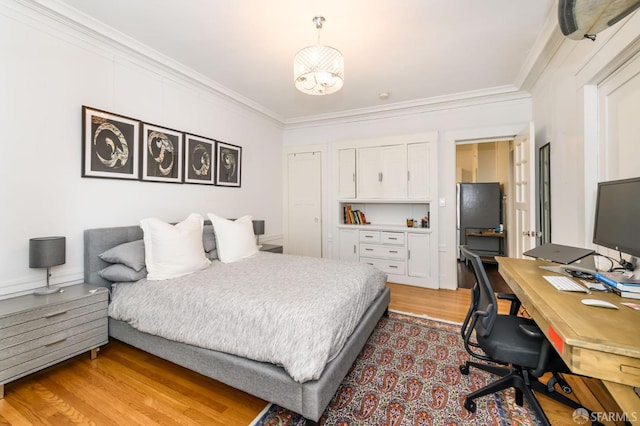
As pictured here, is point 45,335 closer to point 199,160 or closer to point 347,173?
point 199,160

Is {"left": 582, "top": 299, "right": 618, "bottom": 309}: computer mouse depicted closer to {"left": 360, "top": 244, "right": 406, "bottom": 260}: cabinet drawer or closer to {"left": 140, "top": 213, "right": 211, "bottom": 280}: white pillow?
{"left": 140, "top": 213, "right": 211, "bottom": 280}: white pillow

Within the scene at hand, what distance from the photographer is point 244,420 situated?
1.54 m

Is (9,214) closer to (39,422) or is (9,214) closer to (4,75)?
(4,75)

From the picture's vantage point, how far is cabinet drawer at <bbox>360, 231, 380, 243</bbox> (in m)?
4.11

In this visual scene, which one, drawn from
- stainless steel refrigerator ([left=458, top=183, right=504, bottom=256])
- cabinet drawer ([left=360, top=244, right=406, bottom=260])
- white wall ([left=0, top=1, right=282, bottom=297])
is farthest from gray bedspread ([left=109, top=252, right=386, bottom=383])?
stainless steel refrigerator ([left=458, top=183, right=504, bottom=256])

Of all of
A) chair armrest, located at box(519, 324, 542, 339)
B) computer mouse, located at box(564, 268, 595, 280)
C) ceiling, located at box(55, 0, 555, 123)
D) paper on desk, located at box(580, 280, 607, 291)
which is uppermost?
ceiling, located at box(55, 0, 555, 123)

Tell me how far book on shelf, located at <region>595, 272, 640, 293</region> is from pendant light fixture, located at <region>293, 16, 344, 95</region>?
2.09 meters

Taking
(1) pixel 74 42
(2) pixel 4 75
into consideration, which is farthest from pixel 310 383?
(1) pixel 74 42

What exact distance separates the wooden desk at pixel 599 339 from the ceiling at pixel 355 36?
7.12 feet

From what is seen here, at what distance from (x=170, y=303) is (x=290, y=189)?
127 inches

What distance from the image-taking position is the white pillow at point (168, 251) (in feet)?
7.28

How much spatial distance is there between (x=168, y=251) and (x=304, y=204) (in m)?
2.75

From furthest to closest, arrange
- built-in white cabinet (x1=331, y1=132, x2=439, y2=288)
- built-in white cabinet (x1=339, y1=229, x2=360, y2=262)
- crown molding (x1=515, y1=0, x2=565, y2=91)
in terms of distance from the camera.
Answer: built-in white cabinet (x1=339, y1=229, x2=360, y2=262) < built-in white cabinet (x1=331, y1=132, x2=439, y2=288) < crown molding (x1=515, y1=0, x2=565, y2=91)

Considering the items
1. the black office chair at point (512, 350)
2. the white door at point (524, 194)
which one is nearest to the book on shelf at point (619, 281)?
the black office chair at point (512, 350)
